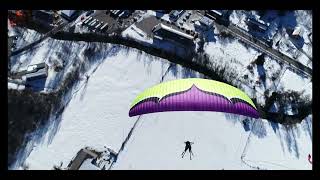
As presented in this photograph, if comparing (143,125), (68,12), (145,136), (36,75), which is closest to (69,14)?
(68,12)

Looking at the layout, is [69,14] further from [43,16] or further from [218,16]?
[218,16]

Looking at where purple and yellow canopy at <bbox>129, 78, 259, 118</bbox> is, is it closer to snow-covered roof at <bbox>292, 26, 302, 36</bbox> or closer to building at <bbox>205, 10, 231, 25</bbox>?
building at <bbox>205, 10, 231, 25</bbox>

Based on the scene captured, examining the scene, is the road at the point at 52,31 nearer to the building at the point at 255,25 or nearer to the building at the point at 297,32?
the building at the point at 255,25

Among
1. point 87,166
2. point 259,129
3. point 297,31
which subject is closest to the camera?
point 87,166

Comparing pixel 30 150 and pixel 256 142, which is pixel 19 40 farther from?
pixel 256 142
